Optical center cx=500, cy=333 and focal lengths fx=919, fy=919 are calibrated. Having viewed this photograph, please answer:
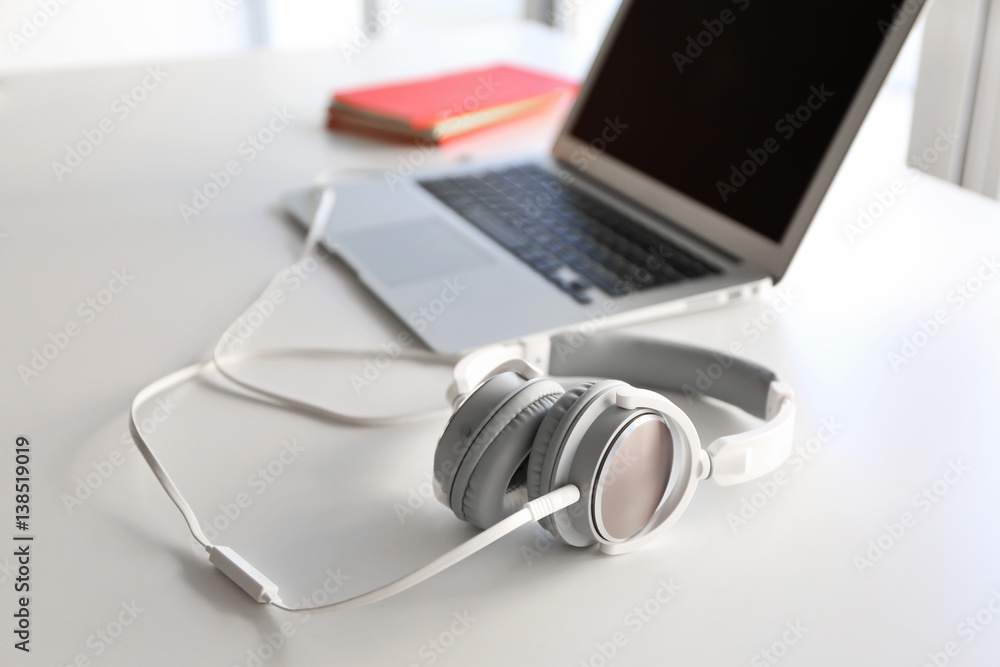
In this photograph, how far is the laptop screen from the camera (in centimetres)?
85

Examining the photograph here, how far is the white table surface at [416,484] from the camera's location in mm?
489

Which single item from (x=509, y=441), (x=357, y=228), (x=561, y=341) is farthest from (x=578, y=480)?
(x=357, y=228)

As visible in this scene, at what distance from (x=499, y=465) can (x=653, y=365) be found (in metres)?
0.22

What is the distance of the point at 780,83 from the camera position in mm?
905

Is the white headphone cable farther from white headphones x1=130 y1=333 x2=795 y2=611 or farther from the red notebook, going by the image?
the red notebook

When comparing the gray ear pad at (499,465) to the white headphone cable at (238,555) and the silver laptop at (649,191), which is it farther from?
the silver laptop at (649,191)

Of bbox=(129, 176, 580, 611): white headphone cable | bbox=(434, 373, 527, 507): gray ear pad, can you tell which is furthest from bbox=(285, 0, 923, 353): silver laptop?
bbox=(434, 373, 527, 507): gray ear pad

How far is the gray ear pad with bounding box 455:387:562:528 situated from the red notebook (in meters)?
0.84

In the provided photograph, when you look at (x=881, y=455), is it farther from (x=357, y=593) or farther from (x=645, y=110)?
(x=645, y=110)

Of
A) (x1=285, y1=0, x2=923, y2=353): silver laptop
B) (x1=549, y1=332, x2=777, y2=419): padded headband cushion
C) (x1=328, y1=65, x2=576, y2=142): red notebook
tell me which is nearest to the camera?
(x1=549, y1=332, x2=777, y2=419): padded headband cushion

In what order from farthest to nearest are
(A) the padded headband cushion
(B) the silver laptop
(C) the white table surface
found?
(B) the silver laptop
(A) the padded headband cushion
(C) the white table surface

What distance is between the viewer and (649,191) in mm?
1021

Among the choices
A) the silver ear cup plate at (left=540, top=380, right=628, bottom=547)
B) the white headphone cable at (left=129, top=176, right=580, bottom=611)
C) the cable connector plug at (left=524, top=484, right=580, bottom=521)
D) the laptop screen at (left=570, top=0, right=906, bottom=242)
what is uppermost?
the laptop screen at (left=570, top=0, right=906, bottom=242)

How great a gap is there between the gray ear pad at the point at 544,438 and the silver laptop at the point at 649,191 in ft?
0.78
